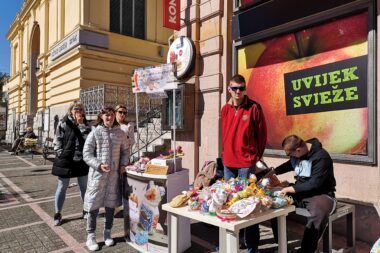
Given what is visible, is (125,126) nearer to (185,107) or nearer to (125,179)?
(125,179)

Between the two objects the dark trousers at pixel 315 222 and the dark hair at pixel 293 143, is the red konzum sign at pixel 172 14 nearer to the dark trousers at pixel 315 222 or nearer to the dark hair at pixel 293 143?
the dark hair at pixel 293 143

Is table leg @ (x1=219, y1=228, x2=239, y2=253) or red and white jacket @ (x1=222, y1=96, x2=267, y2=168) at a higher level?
red and white jacket @ (x1=222, y1=96, x2=267, y2=168)

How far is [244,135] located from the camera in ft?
11.2

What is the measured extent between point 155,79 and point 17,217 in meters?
3.38

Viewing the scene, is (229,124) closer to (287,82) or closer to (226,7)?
(287,82)

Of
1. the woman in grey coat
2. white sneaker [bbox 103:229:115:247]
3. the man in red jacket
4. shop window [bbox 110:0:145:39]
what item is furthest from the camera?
shop window [bbox 110:0:145:39]

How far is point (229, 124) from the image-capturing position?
3584mm

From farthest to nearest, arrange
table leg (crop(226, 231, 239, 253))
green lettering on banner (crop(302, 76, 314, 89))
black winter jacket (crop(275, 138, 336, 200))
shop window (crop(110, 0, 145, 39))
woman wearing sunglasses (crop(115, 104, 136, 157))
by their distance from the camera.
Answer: shop window (crop(110, 0, 145, 39))
green lettering on banner (crop(302, 76, 314, 89))
woman wearing sunglasses (crop(115, 104, 136, 157))
black winter jacket (crop(275, 138, 336, 200))
table leg (crop(226, 231, 239, 253))

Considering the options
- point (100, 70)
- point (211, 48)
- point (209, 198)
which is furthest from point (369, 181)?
point (100, 70)

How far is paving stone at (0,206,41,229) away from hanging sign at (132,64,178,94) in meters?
2.80

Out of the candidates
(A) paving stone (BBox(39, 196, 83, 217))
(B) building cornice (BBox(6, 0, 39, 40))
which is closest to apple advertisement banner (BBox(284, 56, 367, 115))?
(A) paving stone (BBox(39, 196, 83, 217))

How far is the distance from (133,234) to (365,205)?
299cm

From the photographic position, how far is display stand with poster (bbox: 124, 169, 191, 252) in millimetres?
3584

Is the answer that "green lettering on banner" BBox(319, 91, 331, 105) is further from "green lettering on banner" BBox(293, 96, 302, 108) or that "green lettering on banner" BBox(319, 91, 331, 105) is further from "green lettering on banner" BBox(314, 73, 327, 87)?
"green lettering on banner" BBox(293, 96, 302, 108)
